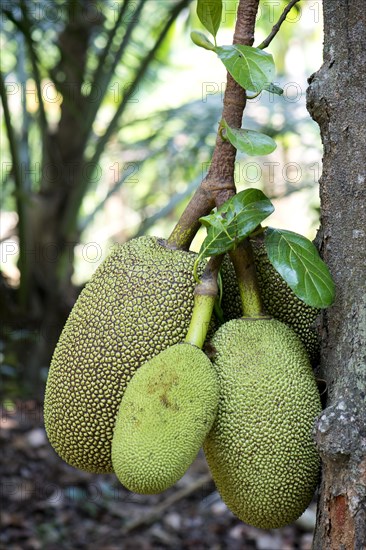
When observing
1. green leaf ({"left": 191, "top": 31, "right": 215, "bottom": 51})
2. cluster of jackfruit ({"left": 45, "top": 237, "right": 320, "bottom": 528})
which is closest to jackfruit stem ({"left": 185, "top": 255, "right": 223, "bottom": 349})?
cluster of jackfruit ({"left": 45, "top": 237, "right": 320, "bottom": 528})

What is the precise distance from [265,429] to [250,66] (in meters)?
0.38

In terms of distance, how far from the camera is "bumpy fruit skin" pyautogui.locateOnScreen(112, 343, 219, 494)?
682 millimetres

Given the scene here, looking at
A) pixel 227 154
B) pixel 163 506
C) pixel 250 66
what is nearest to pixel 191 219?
pixel 227 154

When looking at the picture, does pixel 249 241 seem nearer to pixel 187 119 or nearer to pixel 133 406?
pixel 133 406

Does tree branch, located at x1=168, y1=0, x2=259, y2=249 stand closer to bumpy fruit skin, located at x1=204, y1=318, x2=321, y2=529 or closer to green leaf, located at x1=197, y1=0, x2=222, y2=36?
green leaf, located at x1=197, y1=0, x2=222, y2=36

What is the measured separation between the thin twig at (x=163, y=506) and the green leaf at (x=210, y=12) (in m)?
1.70

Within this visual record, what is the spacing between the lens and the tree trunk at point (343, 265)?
68cm

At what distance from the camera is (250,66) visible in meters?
0.77

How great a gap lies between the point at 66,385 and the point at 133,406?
13 centimetres

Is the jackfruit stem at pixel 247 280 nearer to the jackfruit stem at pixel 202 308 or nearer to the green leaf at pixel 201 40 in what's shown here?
the jackfruit stem at pixel 202 308

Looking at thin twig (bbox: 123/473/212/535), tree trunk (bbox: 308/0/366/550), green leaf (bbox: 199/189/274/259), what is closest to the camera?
tree trunk (bbox: 308/0/366/550)

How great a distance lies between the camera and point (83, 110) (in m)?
2.46

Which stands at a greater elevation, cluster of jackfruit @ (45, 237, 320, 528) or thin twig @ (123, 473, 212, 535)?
cluster of jackfruit @ (45, 237, 320, 528)

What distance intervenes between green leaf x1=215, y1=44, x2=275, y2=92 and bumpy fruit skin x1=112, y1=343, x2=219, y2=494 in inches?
11.4
